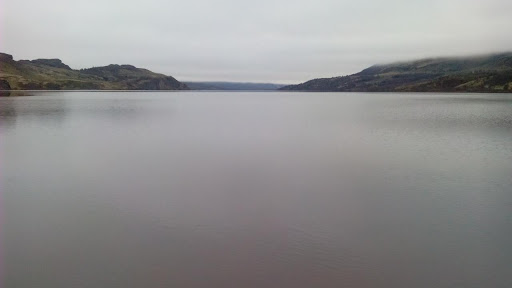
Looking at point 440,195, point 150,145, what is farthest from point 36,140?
point 440,195

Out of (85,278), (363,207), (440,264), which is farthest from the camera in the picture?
(363,207)

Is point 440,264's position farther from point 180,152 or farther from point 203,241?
point 180,152

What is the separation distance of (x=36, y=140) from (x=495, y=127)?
4662 cm

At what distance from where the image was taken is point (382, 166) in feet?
78.5

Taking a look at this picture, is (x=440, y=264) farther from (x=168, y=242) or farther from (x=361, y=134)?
(x=361, y=134)

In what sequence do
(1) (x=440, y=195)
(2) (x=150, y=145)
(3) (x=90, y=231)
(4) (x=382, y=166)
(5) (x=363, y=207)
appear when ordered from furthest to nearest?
(2) (x=150, y=145)
(4) (x=382, y=166)
(1) (x=440, y=195)
(5) (x=363, y=207)
(3) (x=90, y=231)

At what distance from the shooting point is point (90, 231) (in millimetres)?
13266

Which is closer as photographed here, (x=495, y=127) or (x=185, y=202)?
(x=185, y=202)

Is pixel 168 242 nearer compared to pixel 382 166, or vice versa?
pixel 168 242

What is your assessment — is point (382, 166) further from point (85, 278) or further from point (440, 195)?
point (85, 278)

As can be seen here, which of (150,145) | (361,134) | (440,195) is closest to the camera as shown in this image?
(440,195)

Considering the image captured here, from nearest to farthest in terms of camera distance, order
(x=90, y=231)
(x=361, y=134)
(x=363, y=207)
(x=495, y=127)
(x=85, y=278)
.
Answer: (x=85, y=278) < (x=90, y=231) < (x=363, y=207) < (x=361, y=134) < (x=495, y=127)

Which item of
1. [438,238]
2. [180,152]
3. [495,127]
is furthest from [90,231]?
[495,127]

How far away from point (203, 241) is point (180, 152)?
17.6 meters
